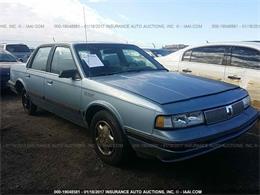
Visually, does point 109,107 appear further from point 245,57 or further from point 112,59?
point 245,57

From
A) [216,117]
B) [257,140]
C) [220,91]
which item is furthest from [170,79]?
[257,140]

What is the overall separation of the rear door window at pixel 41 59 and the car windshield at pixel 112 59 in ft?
3.50

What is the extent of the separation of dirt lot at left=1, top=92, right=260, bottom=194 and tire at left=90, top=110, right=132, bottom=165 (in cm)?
15

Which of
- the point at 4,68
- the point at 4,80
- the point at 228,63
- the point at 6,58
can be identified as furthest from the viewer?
the point at 6,58

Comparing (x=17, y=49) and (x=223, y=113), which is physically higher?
(x=17, y=49)

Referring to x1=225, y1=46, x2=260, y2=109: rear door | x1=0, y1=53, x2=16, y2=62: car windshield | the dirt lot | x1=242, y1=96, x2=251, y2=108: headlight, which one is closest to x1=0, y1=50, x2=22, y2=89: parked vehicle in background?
x1=0, y1=53, x2=16, y2=62: car windshield

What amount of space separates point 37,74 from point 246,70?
12.9 feet

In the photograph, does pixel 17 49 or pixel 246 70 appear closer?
pixel 246 70

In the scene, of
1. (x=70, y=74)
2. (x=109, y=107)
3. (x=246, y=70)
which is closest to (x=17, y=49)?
(x=70, y=74)

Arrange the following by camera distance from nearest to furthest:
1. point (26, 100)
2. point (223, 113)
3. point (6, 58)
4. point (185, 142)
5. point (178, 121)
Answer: point (185, 142) → point (178, 121) → point (223, 113) → point (26, 100) → point (6, 58)

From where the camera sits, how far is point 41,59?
566 centimetres

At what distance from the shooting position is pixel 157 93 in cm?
342

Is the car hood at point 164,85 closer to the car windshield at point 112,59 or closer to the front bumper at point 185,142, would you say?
the car windshield at point 112,59

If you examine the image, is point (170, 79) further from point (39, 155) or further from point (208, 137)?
point (39, 155)
